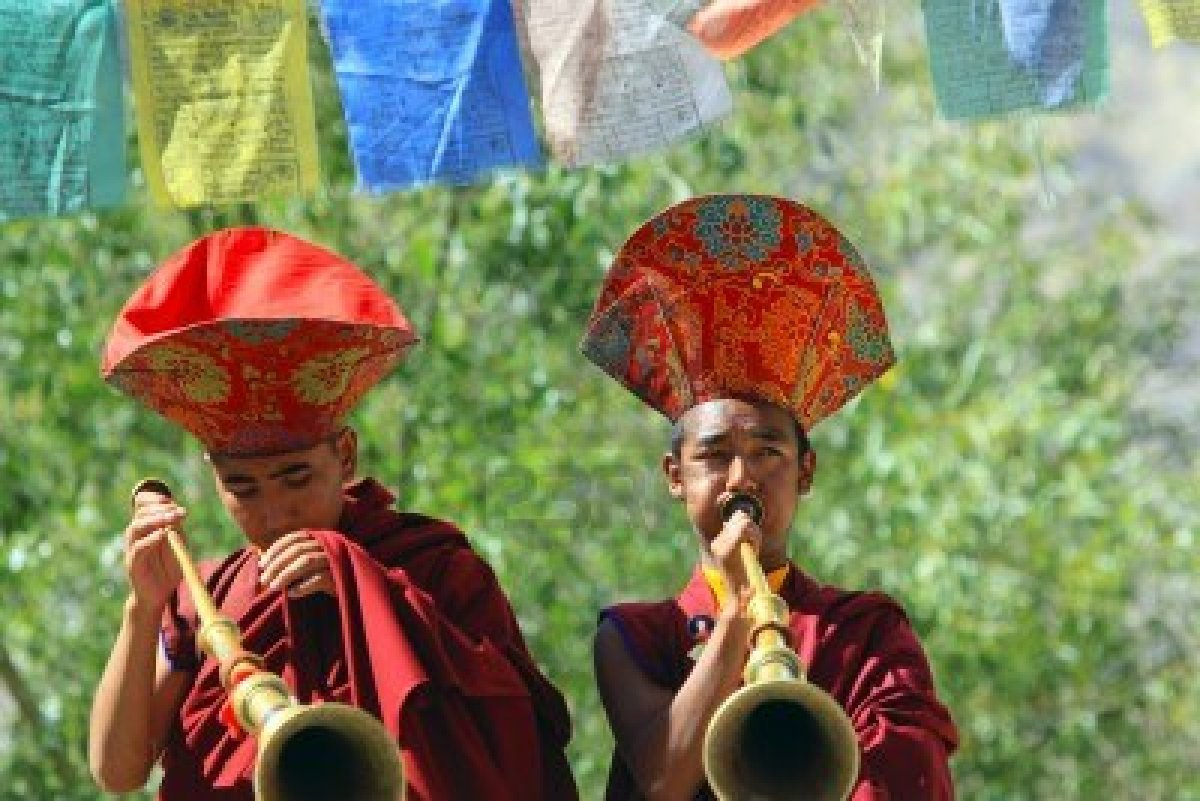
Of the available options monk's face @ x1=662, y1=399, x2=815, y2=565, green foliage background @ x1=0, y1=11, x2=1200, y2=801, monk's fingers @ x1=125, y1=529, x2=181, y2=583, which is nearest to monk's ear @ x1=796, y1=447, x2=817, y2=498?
monk's face @ x1=662, y1=399, x2=815, y2=565

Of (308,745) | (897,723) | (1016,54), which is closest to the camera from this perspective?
(308,745)

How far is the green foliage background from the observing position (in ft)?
40.6

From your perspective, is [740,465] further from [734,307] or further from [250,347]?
[250,347]

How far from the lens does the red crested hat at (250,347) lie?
664 centimetres

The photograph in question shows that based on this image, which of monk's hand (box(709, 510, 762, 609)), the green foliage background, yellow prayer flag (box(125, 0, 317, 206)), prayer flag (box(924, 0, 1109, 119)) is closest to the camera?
monk's hand (box(709, 510, 762, 609))

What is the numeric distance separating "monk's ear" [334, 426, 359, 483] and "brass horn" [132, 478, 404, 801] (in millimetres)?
607

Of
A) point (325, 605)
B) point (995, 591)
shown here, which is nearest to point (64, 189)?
point (325, 605)

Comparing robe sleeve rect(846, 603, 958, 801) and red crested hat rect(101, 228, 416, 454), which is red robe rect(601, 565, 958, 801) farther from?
red crested hat rect(101, 228, 416, 454)

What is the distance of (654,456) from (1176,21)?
19.2 feet

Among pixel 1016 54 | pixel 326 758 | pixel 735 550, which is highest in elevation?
pixel 1016 54

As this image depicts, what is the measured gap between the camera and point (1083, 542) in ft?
44.2

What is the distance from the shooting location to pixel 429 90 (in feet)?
23.5

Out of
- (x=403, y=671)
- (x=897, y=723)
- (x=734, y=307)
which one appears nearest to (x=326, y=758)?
(x=403, y=671)

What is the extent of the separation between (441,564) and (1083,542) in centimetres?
704
